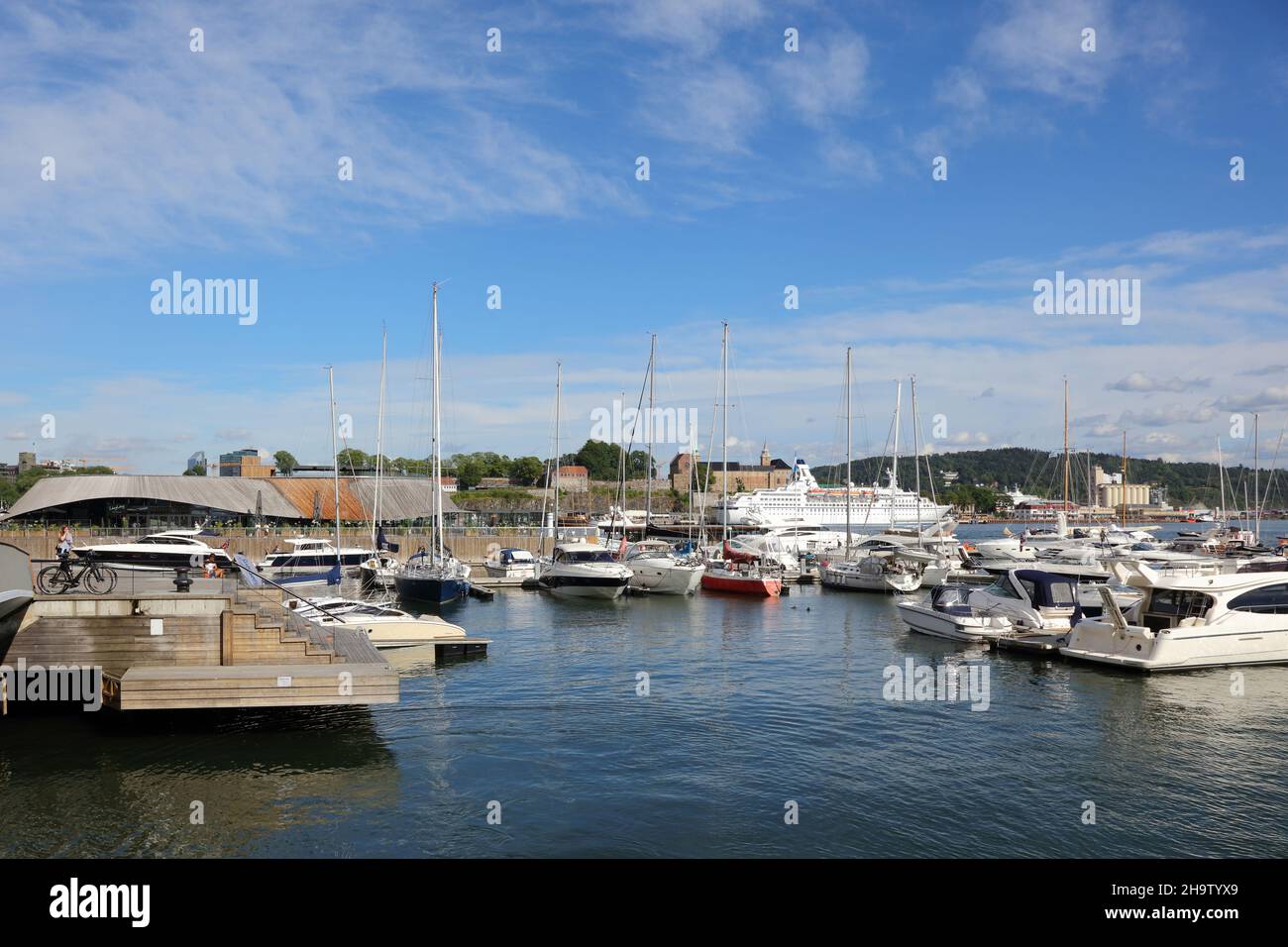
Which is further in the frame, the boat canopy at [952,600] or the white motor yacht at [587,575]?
A: the white motor yacht at [587,575]

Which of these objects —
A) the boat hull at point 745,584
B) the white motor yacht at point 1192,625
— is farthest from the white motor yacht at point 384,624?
the boat hull at point 745,584

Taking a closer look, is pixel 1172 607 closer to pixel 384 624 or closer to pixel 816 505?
pixel 384 624

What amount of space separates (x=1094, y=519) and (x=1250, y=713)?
18826cm

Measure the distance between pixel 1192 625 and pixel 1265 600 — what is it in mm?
3102

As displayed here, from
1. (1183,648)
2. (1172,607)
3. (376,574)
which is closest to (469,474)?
(376,574)

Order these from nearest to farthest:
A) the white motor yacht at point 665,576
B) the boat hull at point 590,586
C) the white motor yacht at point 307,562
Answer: the white motor yacht at point 307,562 < the boat hull at point 590,586 < the white motor yacht at point 665,576

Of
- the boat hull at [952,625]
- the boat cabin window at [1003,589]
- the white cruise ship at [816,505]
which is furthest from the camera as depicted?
the white cruise ship at [816,505]

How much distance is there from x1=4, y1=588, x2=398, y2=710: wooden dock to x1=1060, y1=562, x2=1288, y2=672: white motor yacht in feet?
71.2

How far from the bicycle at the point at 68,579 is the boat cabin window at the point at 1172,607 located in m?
28.9

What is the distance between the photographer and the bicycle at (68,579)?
1964cm

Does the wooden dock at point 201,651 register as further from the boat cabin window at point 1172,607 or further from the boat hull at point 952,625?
the boat cabin window at point 1172,607
